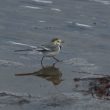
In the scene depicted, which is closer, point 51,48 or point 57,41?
point 51,48

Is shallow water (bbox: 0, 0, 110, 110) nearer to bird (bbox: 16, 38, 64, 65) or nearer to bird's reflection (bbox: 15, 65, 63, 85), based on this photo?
bird's reflection (bbox: 15, 65, 63, 85)

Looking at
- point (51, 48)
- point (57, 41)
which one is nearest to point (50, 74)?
point (51, 48)

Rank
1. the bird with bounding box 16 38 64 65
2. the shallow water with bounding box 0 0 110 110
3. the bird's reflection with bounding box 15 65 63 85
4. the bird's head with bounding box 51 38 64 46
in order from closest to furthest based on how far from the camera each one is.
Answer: the shallow water with bounding box 0 0 110 110 → the bird's reflection with bounding box 15 65 63 85 → the bird with bounding box 16 38 64 65 → the bird's head with bounding box 51 38 64 46

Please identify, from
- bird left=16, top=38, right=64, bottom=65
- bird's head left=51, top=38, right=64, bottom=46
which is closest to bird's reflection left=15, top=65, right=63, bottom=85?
bird left=16, top=38, right=64, bottom=65

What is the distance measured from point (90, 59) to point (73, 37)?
5.39 feet

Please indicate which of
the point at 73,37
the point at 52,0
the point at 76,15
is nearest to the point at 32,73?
the point at 73,37

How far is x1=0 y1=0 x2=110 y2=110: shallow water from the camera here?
391 inches

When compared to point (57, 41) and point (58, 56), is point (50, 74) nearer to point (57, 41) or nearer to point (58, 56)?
point (58, 56)

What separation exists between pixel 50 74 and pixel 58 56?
1035 mm

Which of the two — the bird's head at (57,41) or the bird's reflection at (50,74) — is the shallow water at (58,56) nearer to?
the bird's reflection at (50,74)

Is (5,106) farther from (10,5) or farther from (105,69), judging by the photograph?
(10,5)

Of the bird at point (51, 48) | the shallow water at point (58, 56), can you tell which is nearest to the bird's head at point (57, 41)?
the bird at point (51, 48)

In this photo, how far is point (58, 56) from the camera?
1288cm

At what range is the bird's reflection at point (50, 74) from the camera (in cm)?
1137
